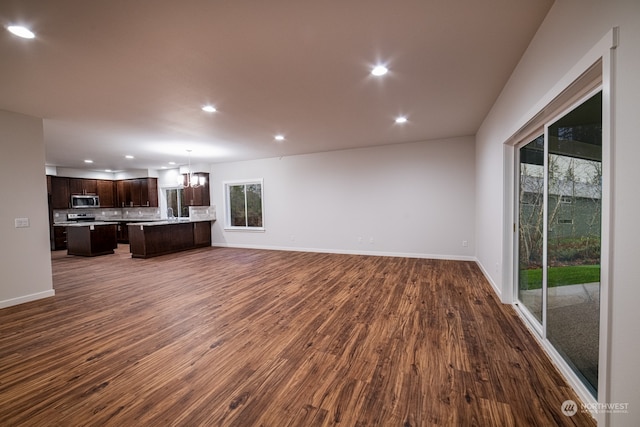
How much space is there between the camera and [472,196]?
5.43 metres

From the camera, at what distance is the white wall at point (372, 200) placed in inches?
219

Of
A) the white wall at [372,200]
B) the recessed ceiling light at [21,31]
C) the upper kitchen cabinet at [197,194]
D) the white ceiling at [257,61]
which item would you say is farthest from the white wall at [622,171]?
the upper kitchen cabinet at [197,194]

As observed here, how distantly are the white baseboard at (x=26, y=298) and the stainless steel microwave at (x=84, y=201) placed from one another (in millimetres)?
6275

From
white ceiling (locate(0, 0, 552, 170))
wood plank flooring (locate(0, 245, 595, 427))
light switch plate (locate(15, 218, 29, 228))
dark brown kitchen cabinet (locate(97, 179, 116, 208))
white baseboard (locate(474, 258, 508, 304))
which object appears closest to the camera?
wood plank flooring (locate(0, 245, 595, 427))

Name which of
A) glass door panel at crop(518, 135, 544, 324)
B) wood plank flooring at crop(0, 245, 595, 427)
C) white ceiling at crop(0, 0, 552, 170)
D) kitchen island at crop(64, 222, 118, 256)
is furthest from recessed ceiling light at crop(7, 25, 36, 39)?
kitchen island at crop(64, 222, 118, 256)

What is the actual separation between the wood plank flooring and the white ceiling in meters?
2.62

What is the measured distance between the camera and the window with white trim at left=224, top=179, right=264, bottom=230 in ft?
25.5

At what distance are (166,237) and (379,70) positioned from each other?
7019mm

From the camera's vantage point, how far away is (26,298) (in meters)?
3.62

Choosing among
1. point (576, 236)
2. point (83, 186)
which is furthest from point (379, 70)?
point (83, 186)

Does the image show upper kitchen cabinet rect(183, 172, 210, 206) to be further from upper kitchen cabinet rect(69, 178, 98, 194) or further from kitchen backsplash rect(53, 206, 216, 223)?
upper kitchen cabinet rect(69, 178, 98, 194)

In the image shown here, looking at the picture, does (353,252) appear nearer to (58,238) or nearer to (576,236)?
(576,236)

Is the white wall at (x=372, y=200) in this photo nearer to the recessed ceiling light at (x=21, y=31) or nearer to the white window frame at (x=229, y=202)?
the white window frame at (x=229, y=202)

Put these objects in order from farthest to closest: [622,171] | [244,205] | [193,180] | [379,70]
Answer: [244,205]
[193,180]
[379,70]
[622,171]
